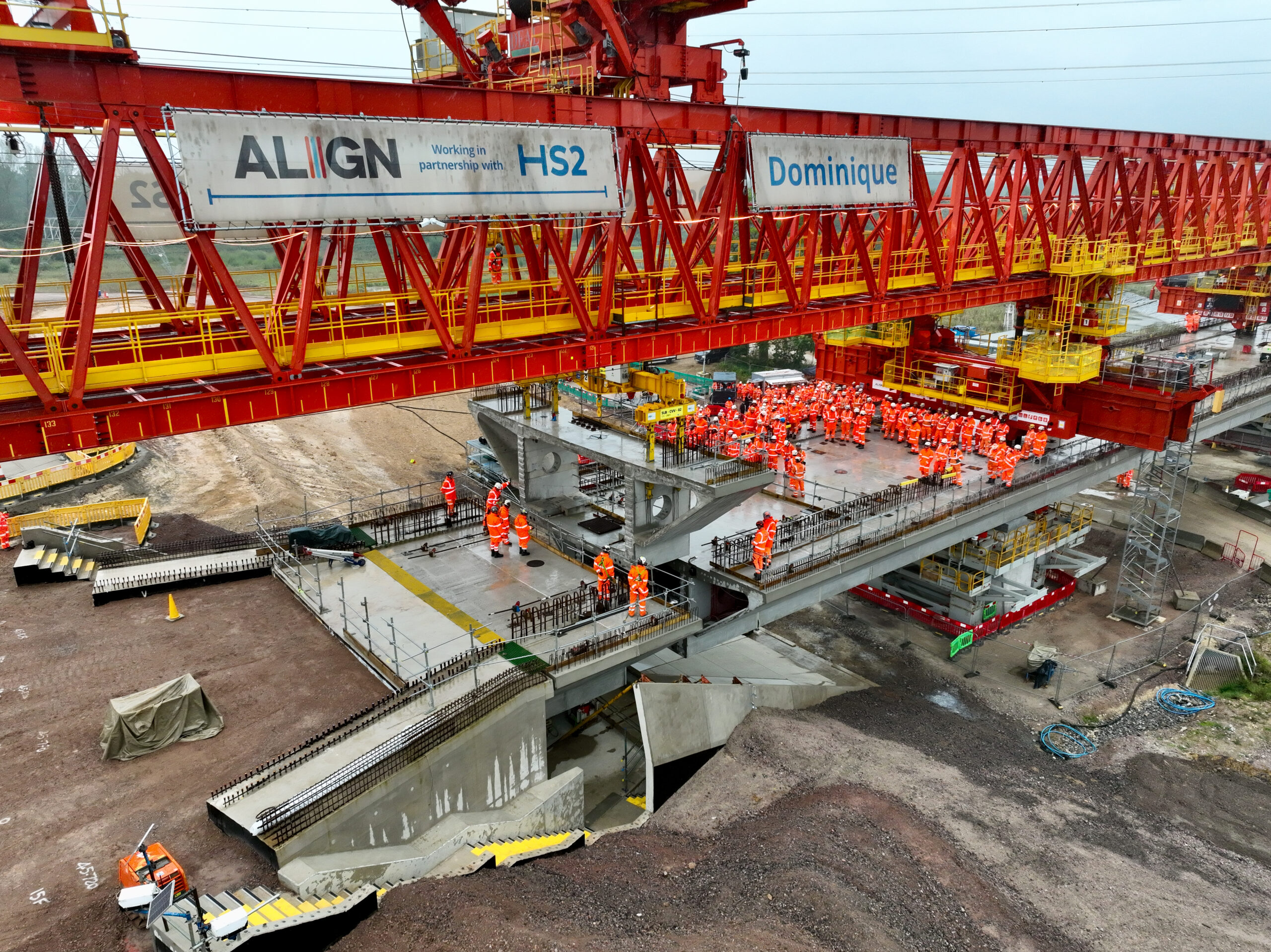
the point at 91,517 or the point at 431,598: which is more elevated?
the point at 431,598

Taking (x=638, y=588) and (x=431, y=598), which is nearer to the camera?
(x=638, y=588)

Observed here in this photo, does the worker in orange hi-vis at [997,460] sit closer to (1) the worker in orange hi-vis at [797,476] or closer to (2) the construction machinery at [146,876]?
(1) the worker in orange hi-vis at [797,476]

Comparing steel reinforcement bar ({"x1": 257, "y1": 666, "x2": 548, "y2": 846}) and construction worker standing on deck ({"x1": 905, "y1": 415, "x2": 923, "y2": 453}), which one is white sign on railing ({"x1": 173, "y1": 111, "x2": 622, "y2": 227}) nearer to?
steel reinforcement bar ({"x1": 257, "y1": 666, "x2": 548, "y2": 846})

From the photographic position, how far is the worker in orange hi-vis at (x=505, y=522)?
19.6 m

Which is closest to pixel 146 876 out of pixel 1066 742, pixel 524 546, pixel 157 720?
pixel 157 720

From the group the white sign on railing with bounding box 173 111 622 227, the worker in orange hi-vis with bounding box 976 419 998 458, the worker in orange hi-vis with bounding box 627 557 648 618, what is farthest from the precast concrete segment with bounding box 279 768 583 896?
the worker in orange hi-vis with bounding box 976 419 998 458

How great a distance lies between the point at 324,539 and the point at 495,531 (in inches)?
171

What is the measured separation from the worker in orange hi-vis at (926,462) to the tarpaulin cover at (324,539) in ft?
51.5

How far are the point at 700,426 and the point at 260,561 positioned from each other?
40.1ft

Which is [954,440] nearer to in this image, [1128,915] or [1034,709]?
[1034,709]

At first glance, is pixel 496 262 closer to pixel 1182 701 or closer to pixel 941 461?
pixel 941 461

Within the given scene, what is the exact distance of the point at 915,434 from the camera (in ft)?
84.2

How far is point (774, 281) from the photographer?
1984 centimetres

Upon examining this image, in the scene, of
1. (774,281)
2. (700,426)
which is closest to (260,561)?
(700,426)
